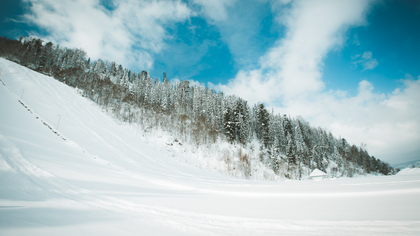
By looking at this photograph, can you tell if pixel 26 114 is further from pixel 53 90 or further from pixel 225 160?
pixel 225 160

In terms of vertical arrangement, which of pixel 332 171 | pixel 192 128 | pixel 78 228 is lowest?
pixel 332 171

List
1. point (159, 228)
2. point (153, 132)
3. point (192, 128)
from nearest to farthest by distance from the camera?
1. point (159, 228)
2. point (153, 132)
3. point (192, 128)

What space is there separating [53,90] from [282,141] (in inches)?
2363

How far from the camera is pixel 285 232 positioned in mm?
2832

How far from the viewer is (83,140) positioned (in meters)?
15.4

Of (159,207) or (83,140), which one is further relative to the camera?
(83,140)

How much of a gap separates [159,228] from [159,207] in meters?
1.59

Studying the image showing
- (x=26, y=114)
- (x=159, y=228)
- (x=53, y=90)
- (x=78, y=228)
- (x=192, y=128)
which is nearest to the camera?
(x=78, y=228)

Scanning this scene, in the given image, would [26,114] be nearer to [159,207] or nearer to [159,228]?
[159,207]

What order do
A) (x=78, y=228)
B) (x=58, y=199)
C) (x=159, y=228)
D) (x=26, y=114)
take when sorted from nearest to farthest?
(x=78, y=228)
(x=159, y=228)
(x=58, y=199)
(x=26, y=114)

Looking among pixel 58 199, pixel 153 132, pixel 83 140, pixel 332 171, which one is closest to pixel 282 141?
pixel 332 171

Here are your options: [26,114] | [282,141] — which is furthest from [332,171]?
[26,114]

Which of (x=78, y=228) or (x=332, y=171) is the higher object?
(x=78, y=228)

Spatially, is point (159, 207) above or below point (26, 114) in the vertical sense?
below
